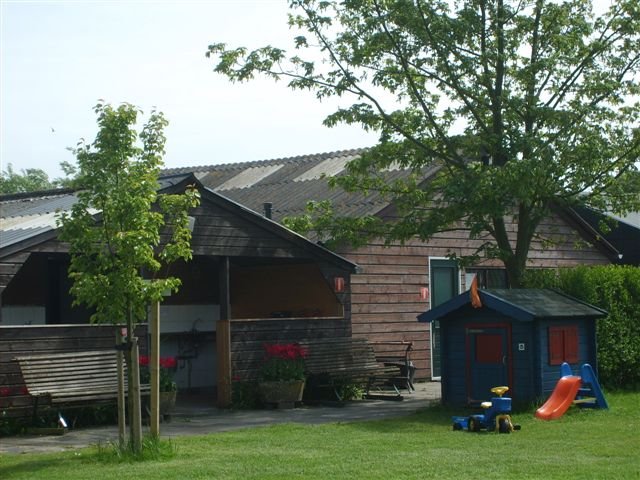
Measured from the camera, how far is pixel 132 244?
12.0 metres

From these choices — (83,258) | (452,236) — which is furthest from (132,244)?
(452,236)

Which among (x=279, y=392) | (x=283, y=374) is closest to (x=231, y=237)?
(x=283, y=374)

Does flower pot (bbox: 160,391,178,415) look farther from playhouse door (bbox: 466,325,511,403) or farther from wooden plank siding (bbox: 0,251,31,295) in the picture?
playhouse door (bbox: 466,325,511,403)

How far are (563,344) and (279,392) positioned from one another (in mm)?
4551

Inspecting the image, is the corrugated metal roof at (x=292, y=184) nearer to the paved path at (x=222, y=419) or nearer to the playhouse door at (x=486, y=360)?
the paved path at (x=222, y=419)

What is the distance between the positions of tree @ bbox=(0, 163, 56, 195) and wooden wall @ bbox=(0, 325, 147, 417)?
5030 centimetres

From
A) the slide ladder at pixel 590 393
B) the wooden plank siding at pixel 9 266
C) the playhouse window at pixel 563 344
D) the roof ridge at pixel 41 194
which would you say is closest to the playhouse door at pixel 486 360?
the playhouse window at pixel 563 344

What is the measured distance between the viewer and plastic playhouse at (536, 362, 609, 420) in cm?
1551

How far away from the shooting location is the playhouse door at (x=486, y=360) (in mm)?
16906

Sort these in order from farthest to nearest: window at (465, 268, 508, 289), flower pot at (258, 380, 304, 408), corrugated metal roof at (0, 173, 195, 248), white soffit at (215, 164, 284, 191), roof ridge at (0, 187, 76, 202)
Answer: white soffit at (215, 164, 284, 191)
window at (465, 268, 508, 289)
roof ridge at (0, 187, 76, 202)
flower pot at (258, 380, 304, 408)
corrugated metal roof at (0, 173, 195, 248)

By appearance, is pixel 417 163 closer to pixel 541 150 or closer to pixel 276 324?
pixel 541 150

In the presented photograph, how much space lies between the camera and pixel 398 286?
75.8 ft

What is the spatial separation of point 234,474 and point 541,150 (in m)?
9.07

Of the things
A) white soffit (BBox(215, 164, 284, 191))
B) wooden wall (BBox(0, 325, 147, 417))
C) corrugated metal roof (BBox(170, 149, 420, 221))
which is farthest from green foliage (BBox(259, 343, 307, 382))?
white soffit (BBox(215, 164, 284, 191))
